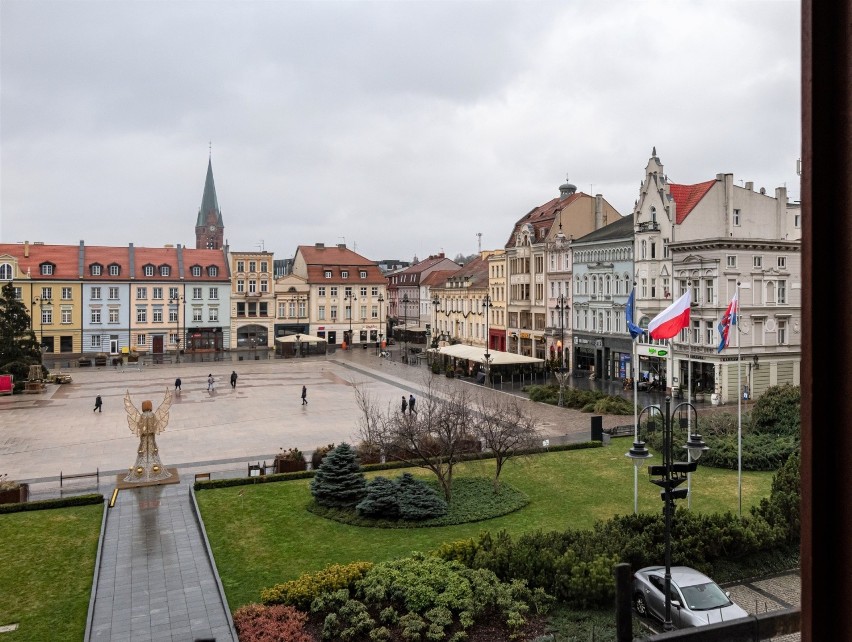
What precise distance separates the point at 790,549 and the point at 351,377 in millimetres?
42530

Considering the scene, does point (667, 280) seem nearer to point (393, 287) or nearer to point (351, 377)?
point (351, 377)

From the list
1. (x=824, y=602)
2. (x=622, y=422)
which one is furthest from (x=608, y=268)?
(x=824, y=602)

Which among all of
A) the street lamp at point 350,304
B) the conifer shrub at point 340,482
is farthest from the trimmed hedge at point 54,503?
the street lamp at point 350,304

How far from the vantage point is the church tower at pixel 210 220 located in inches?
5792

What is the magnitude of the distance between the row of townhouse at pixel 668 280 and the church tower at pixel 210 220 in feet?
319

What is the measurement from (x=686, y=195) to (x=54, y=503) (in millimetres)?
42236

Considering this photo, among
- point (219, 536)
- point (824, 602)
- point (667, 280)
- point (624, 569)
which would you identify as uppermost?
point (667, 280)

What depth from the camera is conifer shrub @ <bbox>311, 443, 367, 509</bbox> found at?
70.8 feet

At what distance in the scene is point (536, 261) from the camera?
64750 millimetres

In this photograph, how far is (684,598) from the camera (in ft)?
45.6

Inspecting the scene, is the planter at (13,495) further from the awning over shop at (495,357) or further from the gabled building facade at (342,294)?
the gabled building facade at (342,294)

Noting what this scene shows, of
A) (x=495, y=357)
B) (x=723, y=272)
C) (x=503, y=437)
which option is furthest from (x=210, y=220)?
(x=503, y=437)

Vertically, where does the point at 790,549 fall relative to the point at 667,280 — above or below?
below

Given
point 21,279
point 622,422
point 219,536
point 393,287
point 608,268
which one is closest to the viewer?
point 219,536
